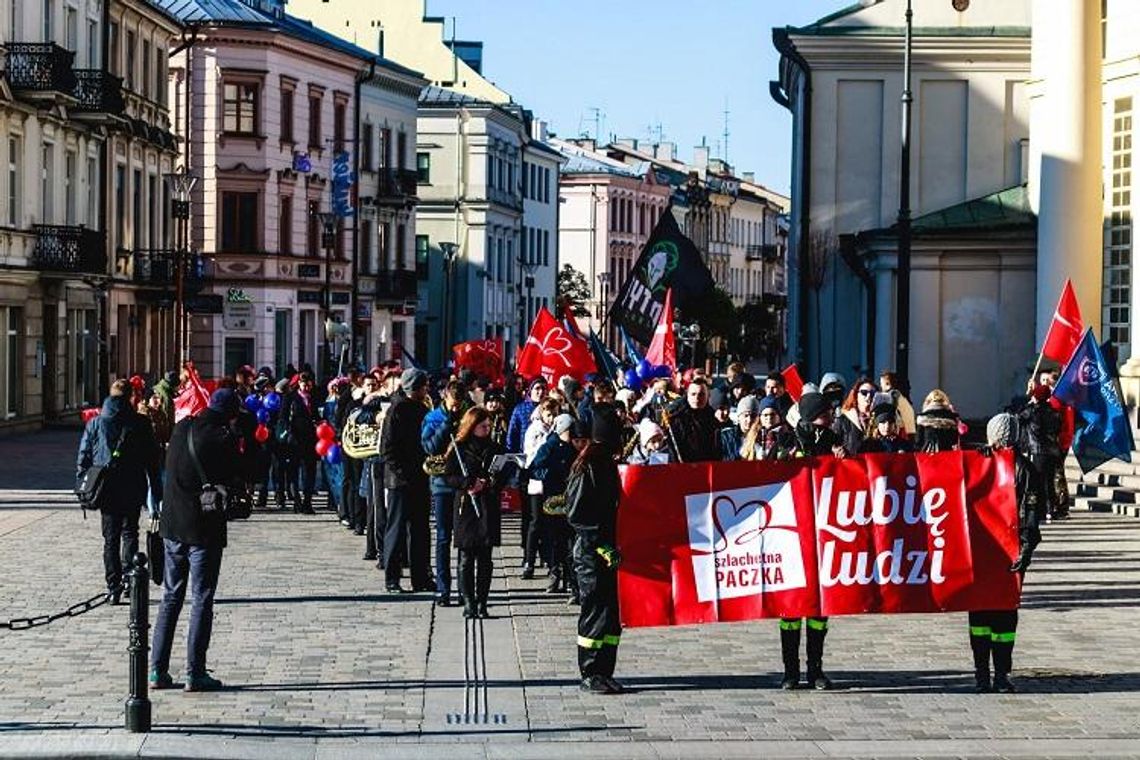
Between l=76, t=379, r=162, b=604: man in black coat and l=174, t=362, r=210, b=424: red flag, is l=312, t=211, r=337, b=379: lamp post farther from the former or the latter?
l=76, t=379, r=162, b=604: man in black coat

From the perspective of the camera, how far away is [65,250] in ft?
169

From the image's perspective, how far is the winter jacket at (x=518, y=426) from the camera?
2391 cm

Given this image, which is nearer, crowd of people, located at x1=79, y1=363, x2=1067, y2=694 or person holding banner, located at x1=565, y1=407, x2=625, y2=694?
person holding banner, located at x1=565, y1=407, x2=625, y2=694

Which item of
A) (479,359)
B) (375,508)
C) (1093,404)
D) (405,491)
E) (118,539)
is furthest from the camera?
(479,359)

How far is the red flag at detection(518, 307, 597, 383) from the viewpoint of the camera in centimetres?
3122

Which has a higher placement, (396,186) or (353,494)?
(396,186)

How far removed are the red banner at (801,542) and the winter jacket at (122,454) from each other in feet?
16.6

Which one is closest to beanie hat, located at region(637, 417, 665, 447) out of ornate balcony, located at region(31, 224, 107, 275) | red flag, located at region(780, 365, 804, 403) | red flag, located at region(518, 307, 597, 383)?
red flag, located at region(780, 365, 804, 403)

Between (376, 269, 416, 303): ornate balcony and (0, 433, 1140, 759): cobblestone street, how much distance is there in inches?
2496

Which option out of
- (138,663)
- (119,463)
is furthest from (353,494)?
(138,663)

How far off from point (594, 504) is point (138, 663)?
3.16 metres

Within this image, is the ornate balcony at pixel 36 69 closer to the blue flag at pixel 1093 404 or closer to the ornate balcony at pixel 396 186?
the blue flag at pixel 1093 404

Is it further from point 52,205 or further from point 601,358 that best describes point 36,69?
point 601,358

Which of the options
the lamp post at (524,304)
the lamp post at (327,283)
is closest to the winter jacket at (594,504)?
the lamp post at (327,283)
